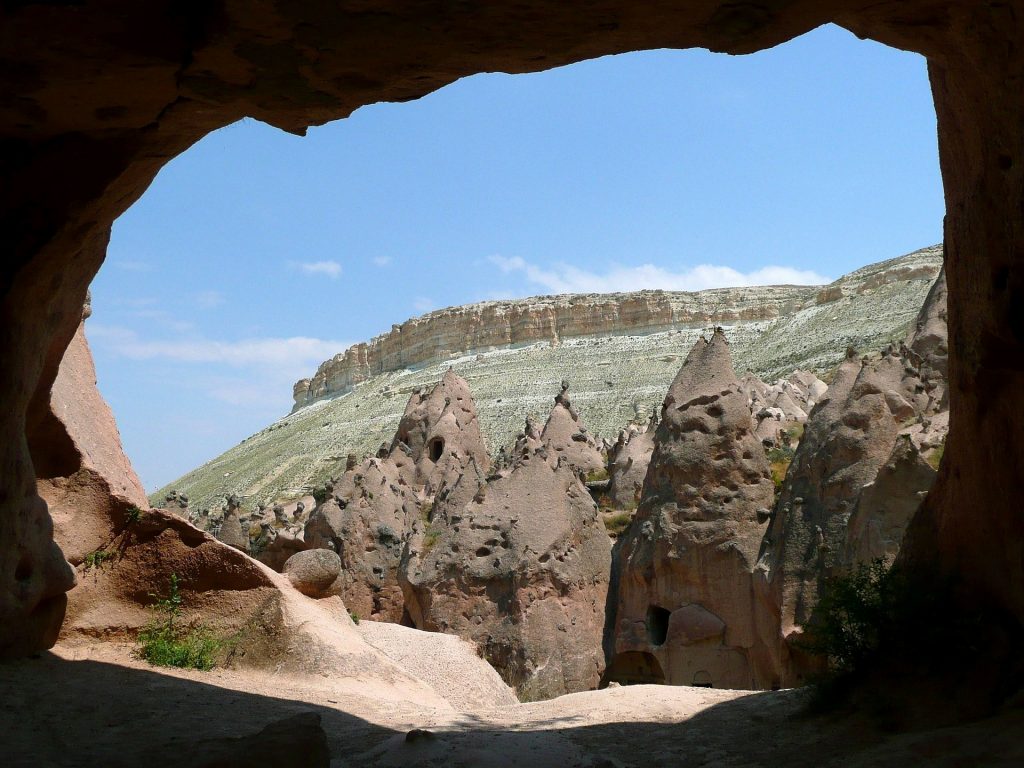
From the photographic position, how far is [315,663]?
9.52m

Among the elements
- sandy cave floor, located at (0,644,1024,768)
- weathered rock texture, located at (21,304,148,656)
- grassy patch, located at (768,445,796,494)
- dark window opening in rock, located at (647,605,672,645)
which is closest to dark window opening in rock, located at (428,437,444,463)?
grassy patch, located at (768,445,796,494)

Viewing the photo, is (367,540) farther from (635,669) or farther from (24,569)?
(24,569)

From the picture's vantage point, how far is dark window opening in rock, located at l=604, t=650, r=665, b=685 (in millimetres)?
14039

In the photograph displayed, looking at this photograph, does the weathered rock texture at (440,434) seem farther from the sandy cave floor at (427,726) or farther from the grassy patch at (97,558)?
the sandy cave floor at (427,726)

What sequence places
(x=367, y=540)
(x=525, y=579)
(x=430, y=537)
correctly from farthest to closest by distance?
(x=367, y=540)
(x=430, y=537)
(x=525, y=579)

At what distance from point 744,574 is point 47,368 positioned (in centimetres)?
865

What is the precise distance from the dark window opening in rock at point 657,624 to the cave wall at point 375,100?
695 cm

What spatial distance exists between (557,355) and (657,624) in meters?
57.3

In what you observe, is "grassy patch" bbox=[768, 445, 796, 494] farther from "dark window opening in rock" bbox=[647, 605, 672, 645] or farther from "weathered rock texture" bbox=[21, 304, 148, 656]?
"weathered rock texture" bbox=[21, 304, 148, 656]

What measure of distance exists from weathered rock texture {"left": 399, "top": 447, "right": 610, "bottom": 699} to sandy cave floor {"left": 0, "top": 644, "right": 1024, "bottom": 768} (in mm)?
4015

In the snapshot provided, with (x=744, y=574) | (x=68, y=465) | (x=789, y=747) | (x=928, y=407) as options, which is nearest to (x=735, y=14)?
(x=789, y=747)

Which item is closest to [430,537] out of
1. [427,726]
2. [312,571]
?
[312,571]

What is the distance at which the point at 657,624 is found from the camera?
14.2 metres

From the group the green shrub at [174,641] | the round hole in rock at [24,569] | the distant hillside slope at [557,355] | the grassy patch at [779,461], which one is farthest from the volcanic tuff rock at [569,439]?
the distant hillside slope at [557,355]
